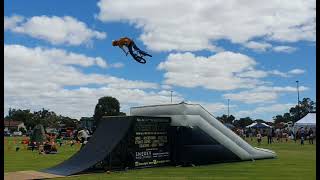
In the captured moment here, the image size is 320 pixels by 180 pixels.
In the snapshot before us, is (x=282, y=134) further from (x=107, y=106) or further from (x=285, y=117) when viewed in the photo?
(x=285, y=117)

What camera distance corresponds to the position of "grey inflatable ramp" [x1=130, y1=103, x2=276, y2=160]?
17.5 m

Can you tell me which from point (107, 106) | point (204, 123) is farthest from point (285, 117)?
point (204, 123)

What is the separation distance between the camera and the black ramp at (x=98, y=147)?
14.4 m

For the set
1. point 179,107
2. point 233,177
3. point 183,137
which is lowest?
point 233,177

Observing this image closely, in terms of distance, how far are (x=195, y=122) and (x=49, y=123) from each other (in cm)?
8737

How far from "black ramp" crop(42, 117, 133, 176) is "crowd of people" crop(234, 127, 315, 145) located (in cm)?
2201

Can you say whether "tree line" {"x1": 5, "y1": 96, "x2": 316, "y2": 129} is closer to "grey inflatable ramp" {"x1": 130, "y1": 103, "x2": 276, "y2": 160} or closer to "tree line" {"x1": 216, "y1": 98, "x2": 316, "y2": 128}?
"tree line" {"x1": 216, "y1": 98, "x2": 316, "y2": 128}

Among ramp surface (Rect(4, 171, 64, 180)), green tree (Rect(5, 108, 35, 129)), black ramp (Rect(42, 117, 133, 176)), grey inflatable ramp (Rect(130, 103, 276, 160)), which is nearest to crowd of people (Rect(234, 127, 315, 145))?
grey inflatable ramp (Rect(130, 103, 276, 160))

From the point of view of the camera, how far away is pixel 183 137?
17.5 m

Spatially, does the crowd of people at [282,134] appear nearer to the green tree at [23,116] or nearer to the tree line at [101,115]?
the tree line at [101,115]

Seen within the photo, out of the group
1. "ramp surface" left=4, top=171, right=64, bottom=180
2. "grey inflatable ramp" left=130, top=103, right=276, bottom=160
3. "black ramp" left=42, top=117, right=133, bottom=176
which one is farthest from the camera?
"grey inflatable ramp" left=130, top=103, right=276, bottom=160

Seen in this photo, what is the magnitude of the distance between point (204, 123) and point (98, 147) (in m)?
4.31

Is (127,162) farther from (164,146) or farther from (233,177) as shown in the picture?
(233,177)
